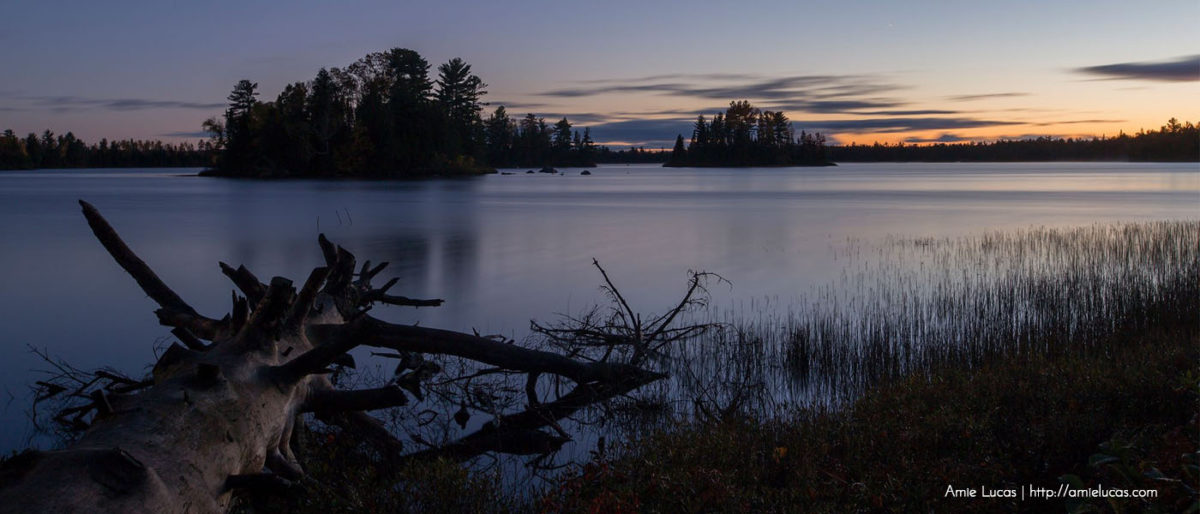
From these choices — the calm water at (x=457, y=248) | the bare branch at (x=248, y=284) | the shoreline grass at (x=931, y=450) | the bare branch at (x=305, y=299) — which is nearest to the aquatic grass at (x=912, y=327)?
the shoreline grass at (x=931, y=450)

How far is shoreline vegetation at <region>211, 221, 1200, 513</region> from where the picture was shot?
15.5 feet

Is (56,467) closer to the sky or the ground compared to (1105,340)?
closer to the sky

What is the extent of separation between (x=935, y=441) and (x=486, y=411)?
151 inches

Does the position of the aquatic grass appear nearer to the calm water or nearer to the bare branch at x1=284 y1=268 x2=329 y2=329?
the calm water

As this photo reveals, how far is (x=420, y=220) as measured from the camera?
107ft

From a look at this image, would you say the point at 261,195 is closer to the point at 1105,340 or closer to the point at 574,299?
the point at 574,299

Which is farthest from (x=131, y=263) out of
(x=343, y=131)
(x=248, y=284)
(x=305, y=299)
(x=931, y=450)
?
(x=343, y=131)

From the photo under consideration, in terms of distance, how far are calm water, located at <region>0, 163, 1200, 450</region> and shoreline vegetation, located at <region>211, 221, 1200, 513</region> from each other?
377cm

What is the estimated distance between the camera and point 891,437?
5.66 metres

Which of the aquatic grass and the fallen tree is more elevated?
the fallen tree

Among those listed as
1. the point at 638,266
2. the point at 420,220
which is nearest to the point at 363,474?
the point at 638,266

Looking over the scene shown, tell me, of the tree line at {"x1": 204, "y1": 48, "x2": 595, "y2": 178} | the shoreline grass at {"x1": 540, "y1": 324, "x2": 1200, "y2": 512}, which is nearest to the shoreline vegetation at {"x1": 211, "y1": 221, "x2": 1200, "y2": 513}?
the shoreline grass at {"x1": 540, "y1": 324, "x2": 1200, "y2": 512}

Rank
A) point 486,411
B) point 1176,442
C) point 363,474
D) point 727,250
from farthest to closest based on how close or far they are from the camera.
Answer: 1. point 727,250
2. point 486,411
3. point 363,474
4. point 1176,442

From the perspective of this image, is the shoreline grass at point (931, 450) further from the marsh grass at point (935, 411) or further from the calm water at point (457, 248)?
the calm water at point (457, 248)
